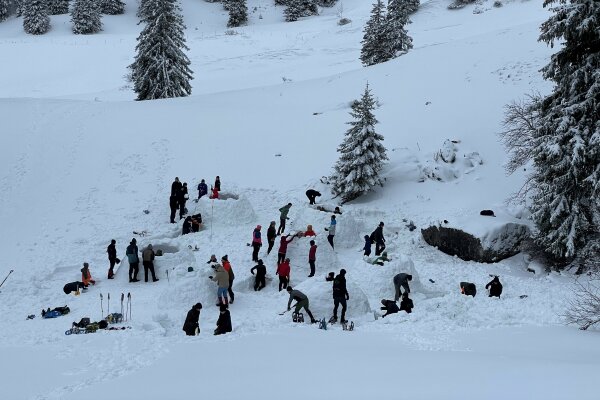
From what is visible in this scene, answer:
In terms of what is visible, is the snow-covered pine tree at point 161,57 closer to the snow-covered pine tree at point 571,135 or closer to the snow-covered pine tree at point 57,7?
the snow-covered pine tree at point 571,135

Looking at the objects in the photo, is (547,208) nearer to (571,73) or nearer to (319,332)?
(571,73)

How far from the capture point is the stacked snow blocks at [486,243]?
730 inches

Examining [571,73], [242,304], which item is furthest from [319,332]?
[571,73]

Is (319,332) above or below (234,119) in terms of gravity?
below

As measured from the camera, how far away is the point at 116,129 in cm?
3041

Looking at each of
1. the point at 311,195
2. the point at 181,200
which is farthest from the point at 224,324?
the point at 311,195

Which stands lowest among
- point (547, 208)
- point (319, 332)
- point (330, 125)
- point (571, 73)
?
point (319, 332)

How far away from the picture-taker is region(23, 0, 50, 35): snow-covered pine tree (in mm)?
68438

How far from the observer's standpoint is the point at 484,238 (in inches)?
730

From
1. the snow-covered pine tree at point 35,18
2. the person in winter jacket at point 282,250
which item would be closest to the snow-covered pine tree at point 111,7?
the snow-covered pine tree at point 35,18

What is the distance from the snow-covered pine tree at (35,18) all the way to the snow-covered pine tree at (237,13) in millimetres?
24208

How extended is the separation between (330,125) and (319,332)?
20.0 metres

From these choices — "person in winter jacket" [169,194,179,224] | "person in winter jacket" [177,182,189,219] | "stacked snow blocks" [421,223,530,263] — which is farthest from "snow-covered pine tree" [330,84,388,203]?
"person in winter jacket" [169,194,179,224]

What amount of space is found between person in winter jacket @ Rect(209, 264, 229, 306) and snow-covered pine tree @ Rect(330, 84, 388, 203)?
9402 mm
